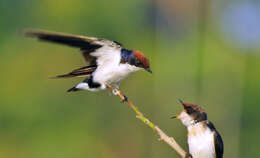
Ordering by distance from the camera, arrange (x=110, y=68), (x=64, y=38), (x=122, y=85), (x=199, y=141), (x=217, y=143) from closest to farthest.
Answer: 1. (x=64, y=38)
2. (x=110, y=68)
3. (x=199, y=141)
4. (x=217, y=143)
5. (x=122, y=85)

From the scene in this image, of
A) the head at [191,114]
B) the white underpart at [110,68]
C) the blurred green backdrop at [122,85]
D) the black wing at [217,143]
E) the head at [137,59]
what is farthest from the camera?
the blurred green backdrop at [122,85]

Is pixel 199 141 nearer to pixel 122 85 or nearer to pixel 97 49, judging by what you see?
pixel 97 49

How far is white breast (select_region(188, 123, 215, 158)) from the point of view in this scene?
10.7 ft

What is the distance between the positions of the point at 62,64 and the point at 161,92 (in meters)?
2.99

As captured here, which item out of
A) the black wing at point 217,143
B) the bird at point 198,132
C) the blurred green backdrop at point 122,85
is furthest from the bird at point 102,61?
the blurred green backdrop at point 122,85

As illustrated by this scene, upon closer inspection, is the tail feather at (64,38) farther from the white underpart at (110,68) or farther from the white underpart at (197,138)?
the white underpart at (197,138)

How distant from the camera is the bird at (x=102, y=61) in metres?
2.88

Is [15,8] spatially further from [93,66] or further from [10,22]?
[93,66]

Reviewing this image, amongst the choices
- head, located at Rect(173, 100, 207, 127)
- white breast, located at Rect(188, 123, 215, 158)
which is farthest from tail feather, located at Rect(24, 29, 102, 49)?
white breast, located at Rect(188, 123, 215, 158)

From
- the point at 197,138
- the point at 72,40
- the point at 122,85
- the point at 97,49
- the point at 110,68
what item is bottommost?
the point at 122,85

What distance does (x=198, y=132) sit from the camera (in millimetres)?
3291

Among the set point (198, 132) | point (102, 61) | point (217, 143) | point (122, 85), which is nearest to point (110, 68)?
point (102, 61)

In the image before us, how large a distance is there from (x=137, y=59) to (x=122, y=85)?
328 inches

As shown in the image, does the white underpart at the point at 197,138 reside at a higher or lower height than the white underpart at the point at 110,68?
lower
